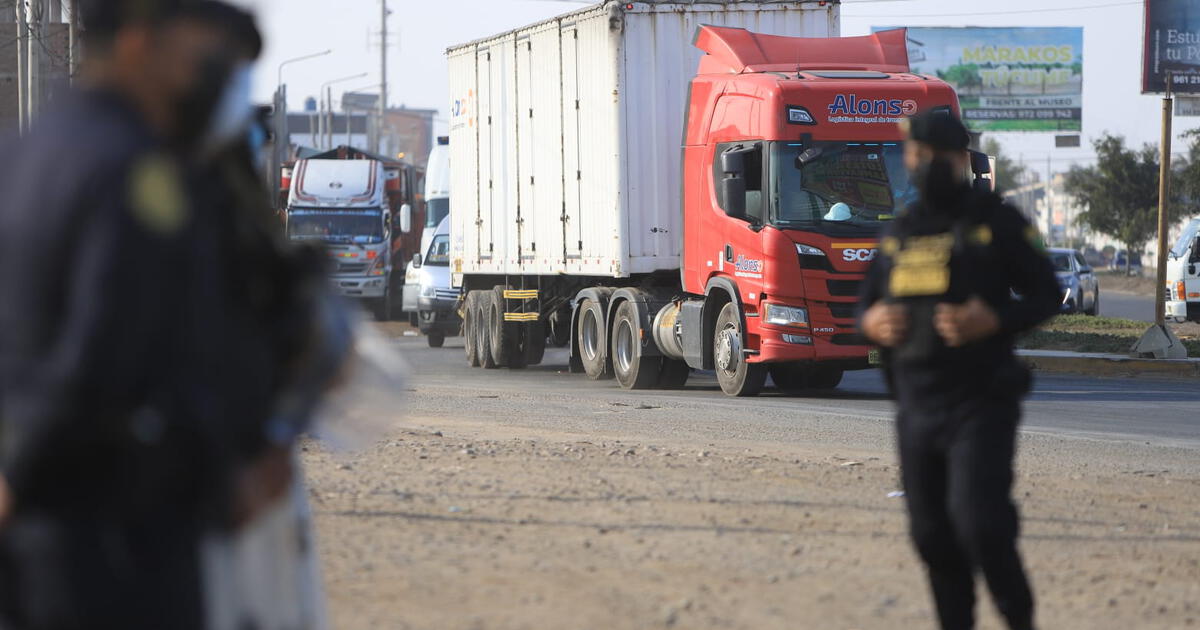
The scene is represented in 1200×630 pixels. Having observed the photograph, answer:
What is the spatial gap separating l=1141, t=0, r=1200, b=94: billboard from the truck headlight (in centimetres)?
1260

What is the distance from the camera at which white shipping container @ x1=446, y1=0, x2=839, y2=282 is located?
61.1 ft

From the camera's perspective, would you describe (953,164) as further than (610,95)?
No

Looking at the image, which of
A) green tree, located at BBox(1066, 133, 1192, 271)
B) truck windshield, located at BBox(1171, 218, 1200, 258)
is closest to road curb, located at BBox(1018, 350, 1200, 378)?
truck windshield, located at BBox(1171, 218, 1200, 258)

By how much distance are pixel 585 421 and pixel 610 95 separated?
5475 millimetres

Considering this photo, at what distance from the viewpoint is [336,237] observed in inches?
1537

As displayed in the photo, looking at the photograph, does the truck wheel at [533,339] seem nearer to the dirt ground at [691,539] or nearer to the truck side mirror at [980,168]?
the truck side mirror at [980,168]

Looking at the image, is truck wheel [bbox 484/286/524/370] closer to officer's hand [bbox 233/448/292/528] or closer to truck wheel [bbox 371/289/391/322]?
truck wheel [bbox 371/289/391/322]

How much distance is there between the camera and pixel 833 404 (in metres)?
16.6

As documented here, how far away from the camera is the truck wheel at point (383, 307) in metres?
39.6

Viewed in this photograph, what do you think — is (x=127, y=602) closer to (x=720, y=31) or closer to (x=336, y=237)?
(x=720, y=31)

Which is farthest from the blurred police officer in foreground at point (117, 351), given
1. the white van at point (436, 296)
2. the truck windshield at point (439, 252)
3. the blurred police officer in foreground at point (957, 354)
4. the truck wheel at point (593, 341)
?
the truck windshield at point (439, 252)

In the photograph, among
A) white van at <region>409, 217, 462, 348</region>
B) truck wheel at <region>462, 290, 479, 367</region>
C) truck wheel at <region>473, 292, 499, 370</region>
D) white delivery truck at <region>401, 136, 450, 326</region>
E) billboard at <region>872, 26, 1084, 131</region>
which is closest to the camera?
truck wheel at <region>473, 292, 499, 370</region>

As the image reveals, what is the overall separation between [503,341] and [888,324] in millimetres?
17843

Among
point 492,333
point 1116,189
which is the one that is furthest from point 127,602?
point 1116,189
